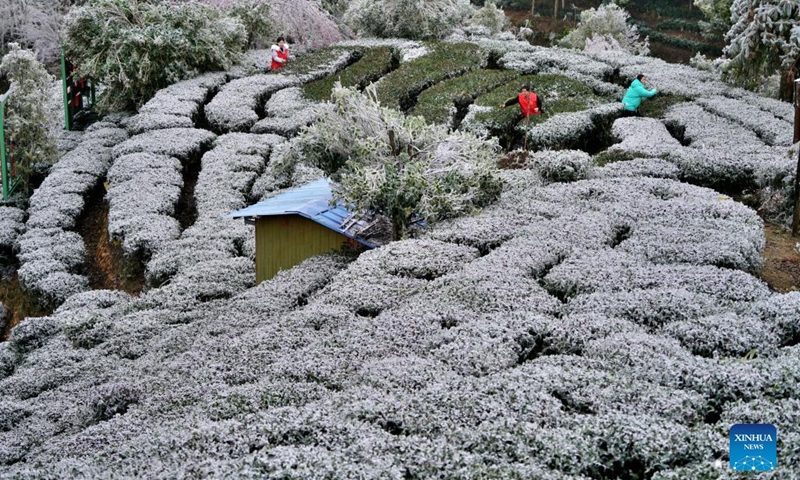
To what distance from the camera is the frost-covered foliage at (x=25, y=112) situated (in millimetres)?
21172

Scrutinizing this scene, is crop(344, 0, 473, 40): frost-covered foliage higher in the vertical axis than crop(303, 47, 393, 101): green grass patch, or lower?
higher

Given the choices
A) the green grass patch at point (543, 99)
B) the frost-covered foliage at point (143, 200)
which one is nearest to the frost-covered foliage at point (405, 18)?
the green grass patch at point (543, 99)

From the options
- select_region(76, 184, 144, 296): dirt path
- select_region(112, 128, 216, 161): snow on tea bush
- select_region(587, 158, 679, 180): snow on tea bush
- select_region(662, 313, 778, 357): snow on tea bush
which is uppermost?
select_region(587, 158, 679, 180): snow on tea bush

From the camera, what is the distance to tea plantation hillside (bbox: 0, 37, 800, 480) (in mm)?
7172

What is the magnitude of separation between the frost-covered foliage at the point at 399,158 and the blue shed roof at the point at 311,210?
405 mm

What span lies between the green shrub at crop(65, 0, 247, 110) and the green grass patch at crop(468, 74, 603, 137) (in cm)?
898

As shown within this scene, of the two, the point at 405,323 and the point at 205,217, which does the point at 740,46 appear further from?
the point at 405,323

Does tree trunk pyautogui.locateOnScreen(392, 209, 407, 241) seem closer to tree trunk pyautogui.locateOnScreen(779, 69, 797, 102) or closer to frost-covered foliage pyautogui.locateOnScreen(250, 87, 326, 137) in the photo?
frost-covered foliage pyautogui.locateOnScreen(250, 87, 326, 137)

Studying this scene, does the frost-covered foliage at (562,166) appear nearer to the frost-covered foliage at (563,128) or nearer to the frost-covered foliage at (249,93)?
the frost-covered foliage at (563,128)

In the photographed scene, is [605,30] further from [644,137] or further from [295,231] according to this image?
[295,231]

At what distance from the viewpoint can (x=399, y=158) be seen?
1407 cm

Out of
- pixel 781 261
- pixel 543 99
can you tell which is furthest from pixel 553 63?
pixel 781 261

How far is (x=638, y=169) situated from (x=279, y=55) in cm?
1465

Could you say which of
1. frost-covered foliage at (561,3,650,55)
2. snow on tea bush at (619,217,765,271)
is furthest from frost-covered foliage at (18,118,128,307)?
frost-covered foliage at (561,3,650,55)
